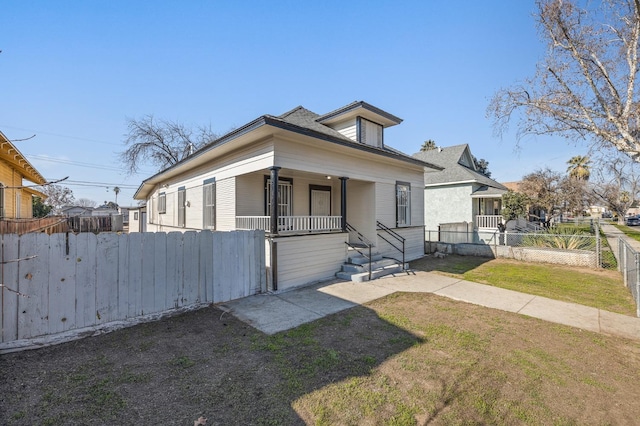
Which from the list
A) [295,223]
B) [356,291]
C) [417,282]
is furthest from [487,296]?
[295,223]

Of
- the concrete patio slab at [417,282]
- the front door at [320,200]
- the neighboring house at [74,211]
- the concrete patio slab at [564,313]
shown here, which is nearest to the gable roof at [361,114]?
the front door at [320,200]

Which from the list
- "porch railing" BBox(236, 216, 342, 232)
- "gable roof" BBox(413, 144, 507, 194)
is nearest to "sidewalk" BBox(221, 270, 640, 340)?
"porch railing" BBox(236, 216, 342, 232)

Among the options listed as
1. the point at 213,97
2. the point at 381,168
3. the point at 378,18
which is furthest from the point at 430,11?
the point at 213,97

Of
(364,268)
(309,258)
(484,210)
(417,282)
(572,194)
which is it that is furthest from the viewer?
(572,194)

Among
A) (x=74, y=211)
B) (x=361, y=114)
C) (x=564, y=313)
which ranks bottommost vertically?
(x=564, y=313)

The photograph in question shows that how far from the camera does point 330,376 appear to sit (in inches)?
139

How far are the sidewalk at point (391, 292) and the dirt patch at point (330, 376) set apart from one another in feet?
1.68

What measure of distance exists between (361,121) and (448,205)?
1270 centimetres

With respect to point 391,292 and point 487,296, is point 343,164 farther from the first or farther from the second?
point 487,296

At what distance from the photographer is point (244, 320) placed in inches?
216

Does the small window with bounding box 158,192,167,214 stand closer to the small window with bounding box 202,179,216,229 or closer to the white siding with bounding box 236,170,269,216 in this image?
the small window with bounding box 202,179,216,229

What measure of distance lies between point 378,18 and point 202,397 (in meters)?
11.2

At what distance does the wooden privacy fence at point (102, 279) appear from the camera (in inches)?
162

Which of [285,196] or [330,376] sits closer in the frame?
[330,376]
